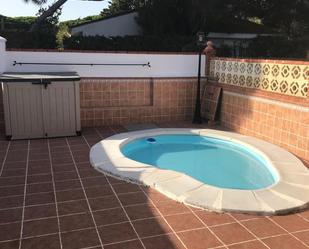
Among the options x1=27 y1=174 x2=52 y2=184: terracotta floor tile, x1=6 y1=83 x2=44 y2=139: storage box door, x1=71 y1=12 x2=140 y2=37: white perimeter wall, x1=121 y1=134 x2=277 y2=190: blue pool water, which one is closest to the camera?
x1=27 y1=174 x2=52 y2=184: terracotta floor tile

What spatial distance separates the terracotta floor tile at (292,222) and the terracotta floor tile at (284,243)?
177 mm

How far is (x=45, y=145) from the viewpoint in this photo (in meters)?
6.15

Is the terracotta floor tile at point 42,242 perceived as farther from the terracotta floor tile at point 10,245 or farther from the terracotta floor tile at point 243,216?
the terracotta floor tile at point 243,216

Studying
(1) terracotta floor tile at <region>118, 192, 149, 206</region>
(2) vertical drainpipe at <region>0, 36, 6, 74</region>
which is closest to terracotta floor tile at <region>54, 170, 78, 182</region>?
(1) terracotta floor tile at <region>118, 192, 149, 206</region>

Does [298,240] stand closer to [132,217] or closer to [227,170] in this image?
[132,217]

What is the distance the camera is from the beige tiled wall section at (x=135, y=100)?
7625mm

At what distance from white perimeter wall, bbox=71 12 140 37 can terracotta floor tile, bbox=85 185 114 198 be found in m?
16.3

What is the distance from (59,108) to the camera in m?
6.62

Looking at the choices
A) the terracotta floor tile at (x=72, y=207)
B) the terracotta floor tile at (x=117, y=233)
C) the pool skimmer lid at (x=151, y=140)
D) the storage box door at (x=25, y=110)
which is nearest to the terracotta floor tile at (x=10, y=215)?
the terracotta floor tile at (x=72, y=207)

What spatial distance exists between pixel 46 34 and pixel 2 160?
11896mm

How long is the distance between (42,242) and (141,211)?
1038 millimetres

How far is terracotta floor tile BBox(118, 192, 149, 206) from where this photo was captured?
3.84m

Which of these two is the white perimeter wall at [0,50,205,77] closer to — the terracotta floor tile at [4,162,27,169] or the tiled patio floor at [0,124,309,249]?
the terracotta floor tile at [4,162,27,169]

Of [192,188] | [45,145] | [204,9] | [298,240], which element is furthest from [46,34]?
[298,240]
